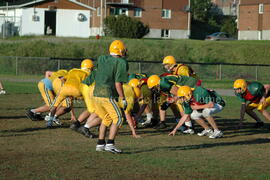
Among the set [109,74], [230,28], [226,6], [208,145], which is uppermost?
[226,6]

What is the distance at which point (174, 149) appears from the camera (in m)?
11.2

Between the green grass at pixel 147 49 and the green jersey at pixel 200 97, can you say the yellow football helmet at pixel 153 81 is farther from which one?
the green grass at pixel 147 49

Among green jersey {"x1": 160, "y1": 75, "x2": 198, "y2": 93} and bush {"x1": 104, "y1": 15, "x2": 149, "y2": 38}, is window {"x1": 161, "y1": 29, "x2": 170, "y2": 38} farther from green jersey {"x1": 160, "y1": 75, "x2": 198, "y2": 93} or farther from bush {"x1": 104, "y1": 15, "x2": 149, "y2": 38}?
green jersey {"x1": 160, "y1": 75, "x2": 198, "y2": 93}

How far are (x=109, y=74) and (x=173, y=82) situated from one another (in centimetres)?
378

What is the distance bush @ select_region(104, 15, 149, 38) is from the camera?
174 feet

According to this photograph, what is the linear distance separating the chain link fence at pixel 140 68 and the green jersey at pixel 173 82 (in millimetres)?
17999

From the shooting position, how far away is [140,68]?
3316cm

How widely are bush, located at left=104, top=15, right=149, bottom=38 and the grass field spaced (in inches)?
1519

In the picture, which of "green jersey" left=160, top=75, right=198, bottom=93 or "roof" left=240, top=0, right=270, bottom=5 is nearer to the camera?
"green jersey" left=160, top=75, right=198, bottom=93

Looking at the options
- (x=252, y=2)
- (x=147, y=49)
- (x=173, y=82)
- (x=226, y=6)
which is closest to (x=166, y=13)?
(x=252, y=2)

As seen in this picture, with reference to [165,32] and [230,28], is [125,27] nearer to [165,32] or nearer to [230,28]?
[165,32]

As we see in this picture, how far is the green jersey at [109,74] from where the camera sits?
33.5ft

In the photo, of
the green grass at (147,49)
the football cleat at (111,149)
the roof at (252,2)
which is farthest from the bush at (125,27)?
the football cleat at (111,149)

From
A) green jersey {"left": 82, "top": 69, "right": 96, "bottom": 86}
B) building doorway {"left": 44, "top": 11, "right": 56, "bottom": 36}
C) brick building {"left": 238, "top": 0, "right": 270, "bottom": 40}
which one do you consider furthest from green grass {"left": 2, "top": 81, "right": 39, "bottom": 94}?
brick building {"left": 238, "top": 0, "right": 270, "bottom": 40}
